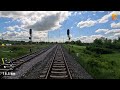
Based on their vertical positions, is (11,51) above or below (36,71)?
above

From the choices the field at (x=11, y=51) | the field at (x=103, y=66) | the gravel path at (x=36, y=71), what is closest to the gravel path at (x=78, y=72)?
the gravel path at (x=36, y=71)

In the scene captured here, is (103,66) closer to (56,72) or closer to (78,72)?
(78,72)

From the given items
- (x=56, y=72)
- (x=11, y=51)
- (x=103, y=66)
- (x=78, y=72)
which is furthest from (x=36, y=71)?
(x=11, y=51)

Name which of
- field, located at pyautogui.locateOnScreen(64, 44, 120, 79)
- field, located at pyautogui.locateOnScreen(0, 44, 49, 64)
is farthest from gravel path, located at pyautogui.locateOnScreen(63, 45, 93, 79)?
field, located at pyautogui.locateOnScreen(0, 44, 49, 64)

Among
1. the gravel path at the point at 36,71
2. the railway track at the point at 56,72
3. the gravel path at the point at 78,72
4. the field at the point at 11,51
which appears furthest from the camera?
the field at the point at 11,51

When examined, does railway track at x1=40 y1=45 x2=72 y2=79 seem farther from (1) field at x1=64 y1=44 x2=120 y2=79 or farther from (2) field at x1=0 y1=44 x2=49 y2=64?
(2) field at x1=0 y1=44 x2=49 y2=64

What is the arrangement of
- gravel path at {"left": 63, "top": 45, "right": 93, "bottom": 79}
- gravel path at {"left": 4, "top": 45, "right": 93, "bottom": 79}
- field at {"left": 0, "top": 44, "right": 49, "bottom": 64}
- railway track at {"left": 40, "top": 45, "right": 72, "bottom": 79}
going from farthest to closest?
field at {"left": 0, "top": 44, "right": 49, "bottom": 64} → gravel path at {"left": 63, "top": 45, "right": 93, "bottom": 79} → gravel path at {"left": 4, "top": 45, "right": 93, "bottom": 79} → railway track at {"left": 40, "top": 45, "right": 72, "bottom": 79}

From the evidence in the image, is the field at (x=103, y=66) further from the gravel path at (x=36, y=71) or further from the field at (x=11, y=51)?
the field at (x=11, y=51)

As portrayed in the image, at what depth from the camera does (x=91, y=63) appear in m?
17.2

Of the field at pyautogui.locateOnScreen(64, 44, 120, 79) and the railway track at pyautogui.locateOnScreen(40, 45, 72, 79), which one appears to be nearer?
the railway track at pyautogui.locateOnScreen(40, 45, 72, 79)
